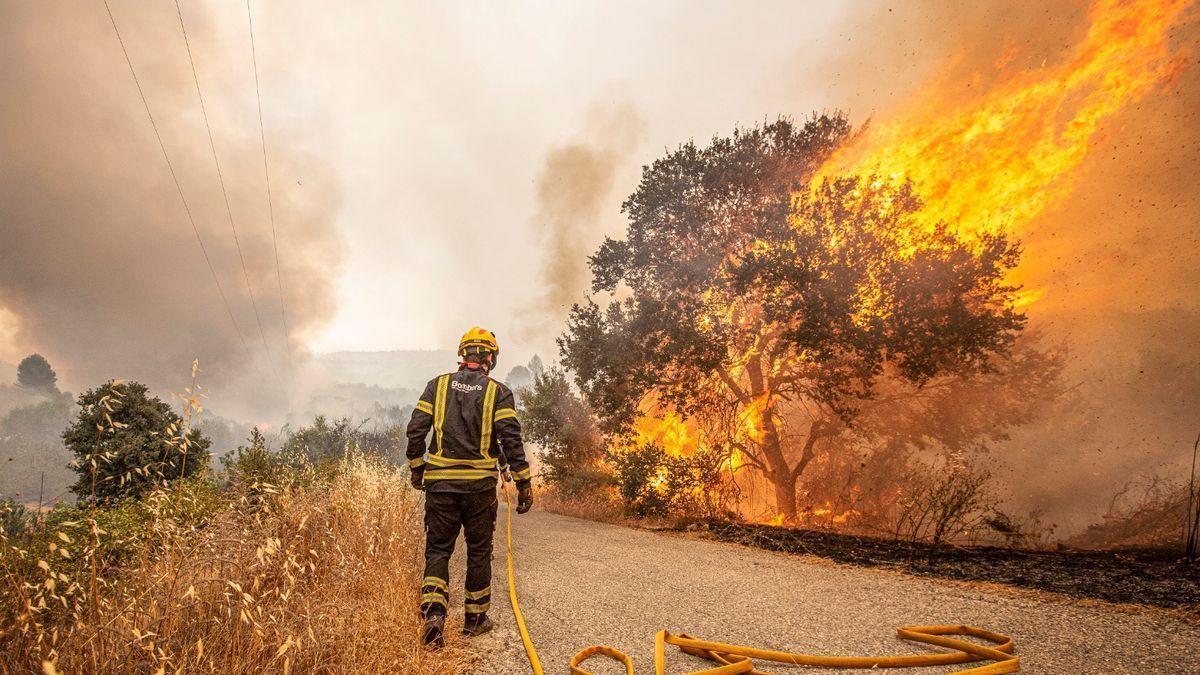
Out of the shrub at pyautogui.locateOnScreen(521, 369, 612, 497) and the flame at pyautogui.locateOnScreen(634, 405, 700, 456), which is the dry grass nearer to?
the flame at pyautogui.locateOnScreen(634, 405, 700, 456)

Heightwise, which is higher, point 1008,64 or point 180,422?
point 1008,64

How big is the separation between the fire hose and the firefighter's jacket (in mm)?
1451

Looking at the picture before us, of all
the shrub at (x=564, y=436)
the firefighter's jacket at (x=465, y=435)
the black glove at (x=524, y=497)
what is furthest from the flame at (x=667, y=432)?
the firefighter's jacket at (x=465, y=435)

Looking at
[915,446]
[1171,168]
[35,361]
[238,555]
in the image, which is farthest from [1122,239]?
[35,361]

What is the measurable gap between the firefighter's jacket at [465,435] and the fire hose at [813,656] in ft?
4.76

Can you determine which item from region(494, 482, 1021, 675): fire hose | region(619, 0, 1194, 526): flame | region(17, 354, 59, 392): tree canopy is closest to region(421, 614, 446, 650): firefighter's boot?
region(494, 482, 1021, 675): fire hose

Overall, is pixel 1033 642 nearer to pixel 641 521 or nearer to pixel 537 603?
pixel 537 603

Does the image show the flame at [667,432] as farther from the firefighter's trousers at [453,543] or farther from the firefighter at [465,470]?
the firefighter's trousers at [453,543]

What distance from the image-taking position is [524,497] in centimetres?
471

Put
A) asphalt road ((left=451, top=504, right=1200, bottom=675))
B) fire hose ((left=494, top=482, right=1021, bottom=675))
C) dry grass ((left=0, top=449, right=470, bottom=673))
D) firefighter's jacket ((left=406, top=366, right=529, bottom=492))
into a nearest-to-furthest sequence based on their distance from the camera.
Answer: dry grass ((left=0, top=449, right=470, bottom=673)) → fire hose ((left=494, top=482, right=1021, bottom=675)) → asphalt road ((left=451, top=504, right=1200, bottom=675)) → firefighter's jacket ((left=406, top=366, right=529, bottom=492))

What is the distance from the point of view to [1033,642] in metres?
3.76

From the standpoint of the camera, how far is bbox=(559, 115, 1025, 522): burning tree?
10.6 m

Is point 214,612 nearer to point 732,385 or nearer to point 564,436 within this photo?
point 732,385

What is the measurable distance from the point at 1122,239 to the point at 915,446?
711 centimetres
